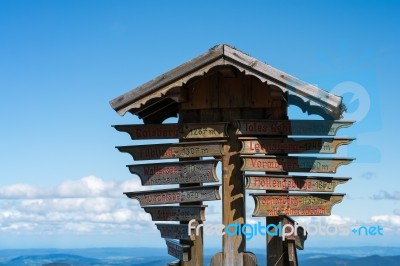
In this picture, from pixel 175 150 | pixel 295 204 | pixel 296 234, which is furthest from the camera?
pixel 175 150

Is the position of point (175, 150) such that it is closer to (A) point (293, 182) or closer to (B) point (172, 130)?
(B) point (172, 130)

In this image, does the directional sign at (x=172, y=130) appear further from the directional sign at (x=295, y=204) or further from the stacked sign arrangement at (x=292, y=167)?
the directional sign at (x=295, y=204)

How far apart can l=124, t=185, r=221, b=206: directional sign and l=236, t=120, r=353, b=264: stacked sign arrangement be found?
23.0 inches

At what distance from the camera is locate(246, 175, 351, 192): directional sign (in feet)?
34.7

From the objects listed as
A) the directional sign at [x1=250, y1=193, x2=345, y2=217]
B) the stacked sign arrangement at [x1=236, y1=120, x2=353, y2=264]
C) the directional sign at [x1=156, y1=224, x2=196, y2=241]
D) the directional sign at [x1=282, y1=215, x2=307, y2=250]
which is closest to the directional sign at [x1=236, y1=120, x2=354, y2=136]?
the stacked sign arrangement at [x1=236, y1=120, x2=353, y2=264]

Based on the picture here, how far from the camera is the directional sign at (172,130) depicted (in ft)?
36.2

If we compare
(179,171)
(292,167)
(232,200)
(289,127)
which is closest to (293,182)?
(292,167)

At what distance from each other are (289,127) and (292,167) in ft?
1.94

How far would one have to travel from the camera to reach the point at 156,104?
11.5m

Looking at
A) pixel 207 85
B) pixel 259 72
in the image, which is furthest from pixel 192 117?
pixel 259 72

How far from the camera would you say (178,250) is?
11297mm

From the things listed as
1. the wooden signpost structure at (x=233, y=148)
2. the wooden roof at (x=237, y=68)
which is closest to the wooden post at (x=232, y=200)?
the wooden signpost structure at (x=233, y=148)

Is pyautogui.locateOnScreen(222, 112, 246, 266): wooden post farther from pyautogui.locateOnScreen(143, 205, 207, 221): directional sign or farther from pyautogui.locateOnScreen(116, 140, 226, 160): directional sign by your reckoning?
pyautogui.locateOnScreen(143, 205, 207, 221): directional sign

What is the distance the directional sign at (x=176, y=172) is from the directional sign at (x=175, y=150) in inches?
5.0
